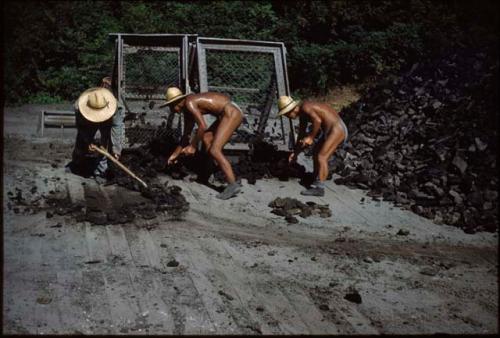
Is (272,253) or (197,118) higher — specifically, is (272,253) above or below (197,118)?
below

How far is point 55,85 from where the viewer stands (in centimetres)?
1645

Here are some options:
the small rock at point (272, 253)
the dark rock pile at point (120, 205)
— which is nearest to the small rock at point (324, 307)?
the small rock at point (272, 253)

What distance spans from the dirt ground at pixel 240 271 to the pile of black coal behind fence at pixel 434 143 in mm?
585

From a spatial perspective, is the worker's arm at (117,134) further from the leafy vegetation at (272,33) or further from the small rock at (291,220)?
the leafy vegetation at (272,33)

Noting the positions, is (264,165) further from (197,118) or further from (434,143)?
(434,143)

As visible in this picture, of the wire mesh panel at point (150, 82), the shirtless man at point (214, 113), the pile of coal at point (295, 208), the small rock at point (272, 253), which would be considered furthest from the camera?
the wire mesh panel at point (150, 82)

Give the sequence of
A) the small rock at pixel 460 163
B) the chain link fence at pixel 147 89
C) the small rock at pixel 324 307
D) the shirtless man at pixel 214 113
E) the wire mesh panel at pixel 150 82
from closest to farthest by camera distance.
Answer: the small rock at pixel 324 307, the shirtless man at pixel 214 113, the small rock at pixel 460 163, the wire mesh panel at pixel 150 82, the chain link fence at pixel 147 89

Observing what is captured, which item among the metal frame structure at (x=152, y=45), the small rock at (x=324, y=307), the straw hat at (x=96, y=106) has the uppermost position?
the metal frame structure at (x=152, y=45)

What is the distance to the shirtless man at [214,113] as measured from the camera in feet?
27.5

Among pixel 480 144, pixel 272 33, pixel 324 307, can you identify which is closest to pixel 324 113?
pixel 480 144

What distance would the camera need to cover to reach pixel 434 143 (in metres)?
9.59

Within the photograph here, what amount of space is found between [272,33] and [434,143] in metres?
10.3

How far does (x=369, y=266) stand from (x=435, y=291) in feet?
2.79

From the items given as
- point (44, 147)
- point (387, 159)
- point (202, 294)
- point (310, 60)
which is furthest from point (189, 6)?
point (202, 294)
